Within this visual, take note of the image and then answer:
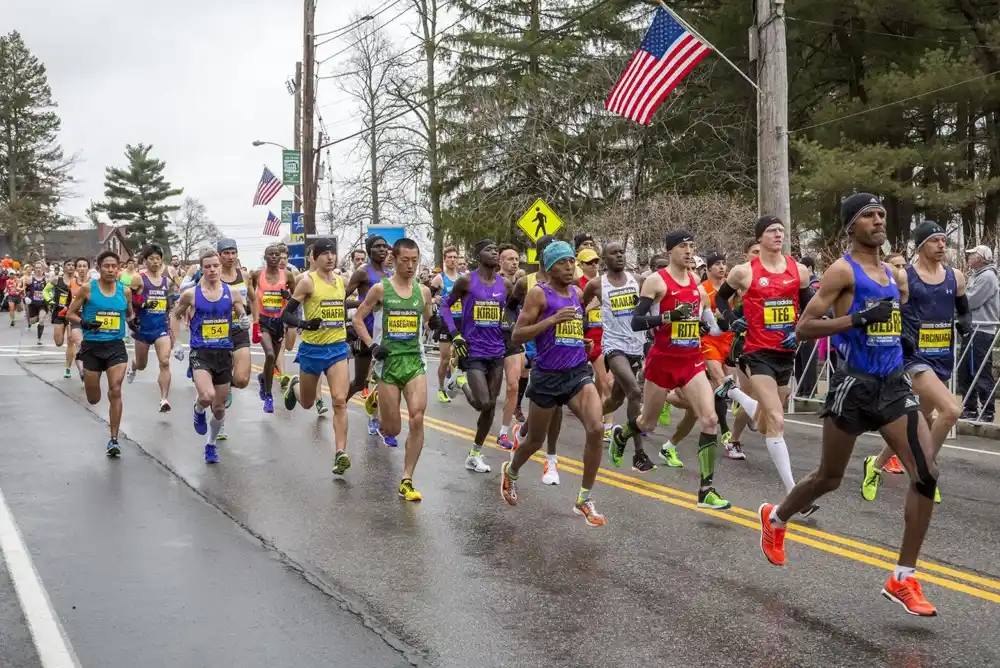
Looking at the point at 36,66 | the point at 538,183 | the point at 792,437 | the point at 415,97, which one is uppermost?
the point at 36,66

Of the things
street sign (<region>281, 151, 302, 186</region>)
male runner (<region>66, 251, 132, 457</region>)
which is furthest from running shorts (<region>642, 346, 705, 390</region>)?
street sign (<region>281, 151, 302, 186</region>)

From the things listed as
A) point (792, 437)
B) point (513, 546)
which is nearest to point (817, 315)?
point (513, 546)

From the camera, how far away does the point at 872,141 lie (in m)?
29.5

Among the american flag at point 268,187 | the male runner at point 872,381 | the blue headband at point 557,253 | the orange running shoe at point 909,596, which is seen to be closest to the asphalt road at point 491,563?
the orange running shoe at point 909,596

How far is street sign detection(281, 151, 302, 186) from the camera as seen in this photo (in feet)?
117

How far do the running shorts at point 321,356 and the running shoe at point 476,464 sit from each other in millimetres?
1518

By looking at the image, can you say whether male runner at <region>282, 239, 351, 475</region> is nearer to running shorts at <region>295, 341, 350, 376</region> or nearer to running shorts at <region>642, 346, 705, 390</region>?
running shorts at <region>295, 341, 350, 376</region>

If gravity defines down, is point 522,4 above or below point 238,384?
above

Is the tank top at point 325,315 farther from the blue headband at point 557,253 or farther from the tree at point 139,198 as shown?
the tree at point 139,198

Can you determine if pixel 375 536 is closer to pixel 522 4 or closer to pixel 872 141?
pixel 872 141

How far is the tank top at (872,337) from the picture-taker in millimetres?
5789

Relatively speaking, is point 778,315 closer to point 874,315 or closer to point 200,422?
point 874,315

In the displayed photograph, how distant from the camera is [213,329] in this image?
10.9m

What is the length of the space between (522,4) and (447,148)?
6199mm
